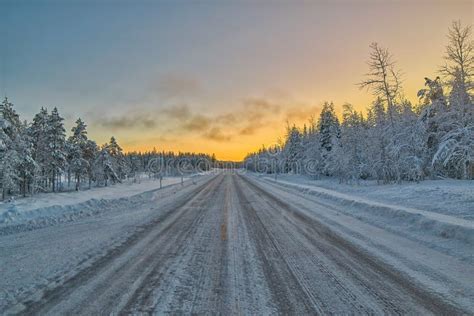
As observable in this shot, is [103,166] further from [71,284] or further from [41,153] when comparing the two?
[71,284]

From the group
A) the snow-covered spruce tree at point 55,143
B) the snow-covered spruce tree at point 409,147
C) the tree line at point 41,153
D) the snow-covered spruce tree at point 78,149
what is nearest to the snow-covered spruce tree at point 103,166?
the tree line at point 41,153

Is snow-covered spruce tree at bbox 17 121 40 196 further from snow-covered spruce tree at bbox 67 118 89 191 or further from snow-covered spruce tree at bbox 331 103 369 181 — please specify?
snow-covered spruce tree at bbox 331 103 369 181

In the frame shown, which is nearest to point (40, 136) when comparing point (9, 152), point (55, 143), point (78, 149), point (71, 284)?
point (55, 143)

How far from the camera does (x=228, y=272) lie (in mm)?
5383

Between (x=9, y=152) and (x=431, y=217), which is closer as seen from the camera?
(x=431, y=217)

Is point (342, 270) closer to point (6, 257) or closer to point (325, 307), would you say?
point (325, 307)

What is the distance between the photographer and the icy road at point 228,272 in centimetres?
398

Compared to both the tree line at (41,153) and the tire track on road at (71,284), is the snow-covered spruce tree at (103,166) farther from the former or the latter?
the tire track on road at (71,284)

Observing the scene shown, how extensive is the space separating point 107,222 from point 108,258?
5.19 m

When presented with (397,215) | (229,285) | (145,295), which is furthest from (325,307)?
(397,215)

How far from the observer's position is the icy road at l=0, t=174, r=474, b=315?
398cm

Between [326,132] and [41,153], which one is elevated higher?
[326,132]

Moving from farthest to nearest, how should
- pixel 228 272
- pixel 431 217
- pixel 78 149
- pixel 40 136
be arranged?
pixel 78 149 → pixel 40 136 → pixel 431 217 → pixel 228 272

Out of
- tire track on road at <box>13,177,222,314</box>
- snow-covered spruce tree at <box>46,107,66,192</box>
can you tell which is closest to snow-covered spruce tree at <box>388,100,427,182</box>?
tire track on road at <box>13,177,222,314</box>
